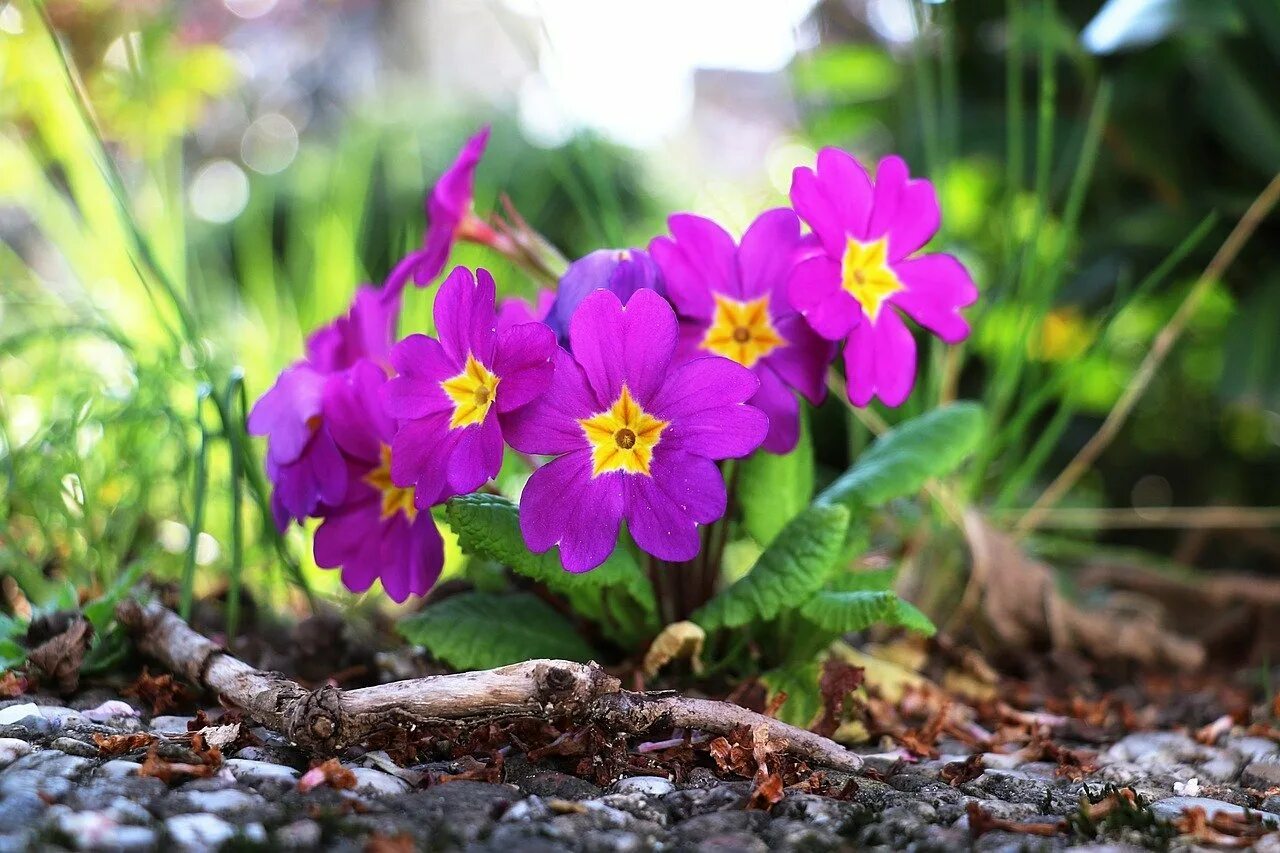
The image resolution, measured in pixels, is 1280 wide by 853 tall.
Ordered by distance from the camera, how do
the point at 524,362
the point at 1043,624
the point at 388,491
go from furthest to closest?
the point at 1043,624
the point at 388,491
the point at 524,362

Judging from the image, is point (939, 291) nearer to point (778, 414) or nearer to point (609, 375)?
point (778, 414)

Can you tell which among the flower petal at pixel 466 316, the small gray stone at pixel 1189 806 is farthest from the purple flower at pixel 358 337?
the small gray stone at pixel 1189 806

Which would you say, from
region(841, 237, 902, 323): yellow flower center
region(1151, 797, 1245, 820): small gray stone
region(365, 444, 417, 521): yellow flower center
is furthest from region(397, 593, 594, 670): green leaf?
region(1151, 797, 1245, 820): small gray stone

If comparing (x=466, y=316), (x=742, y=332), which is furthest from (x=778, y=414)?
(x=466, y=316)

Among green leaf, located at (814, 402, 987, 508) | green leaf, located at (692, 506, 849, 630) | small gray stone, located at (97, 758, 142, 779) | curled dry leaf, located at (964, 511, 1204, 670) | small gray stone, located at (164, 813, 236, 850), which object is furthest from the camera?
curled dry leaf, located at (964, 511, 1204, 670)

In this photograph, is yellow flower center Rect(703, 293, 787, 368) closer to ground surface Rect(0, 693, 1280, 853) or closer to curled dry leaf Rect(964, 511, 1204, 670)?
ground surface Rect(0, 693, 1280, 853)

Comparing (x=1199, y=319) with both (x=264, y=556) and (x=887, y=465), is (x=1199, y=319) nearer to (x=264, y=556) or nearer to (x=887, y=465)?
(x=887, y=465)

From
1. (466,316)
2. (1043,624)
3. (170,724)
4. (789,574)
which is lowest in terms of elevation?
(1043,624)
